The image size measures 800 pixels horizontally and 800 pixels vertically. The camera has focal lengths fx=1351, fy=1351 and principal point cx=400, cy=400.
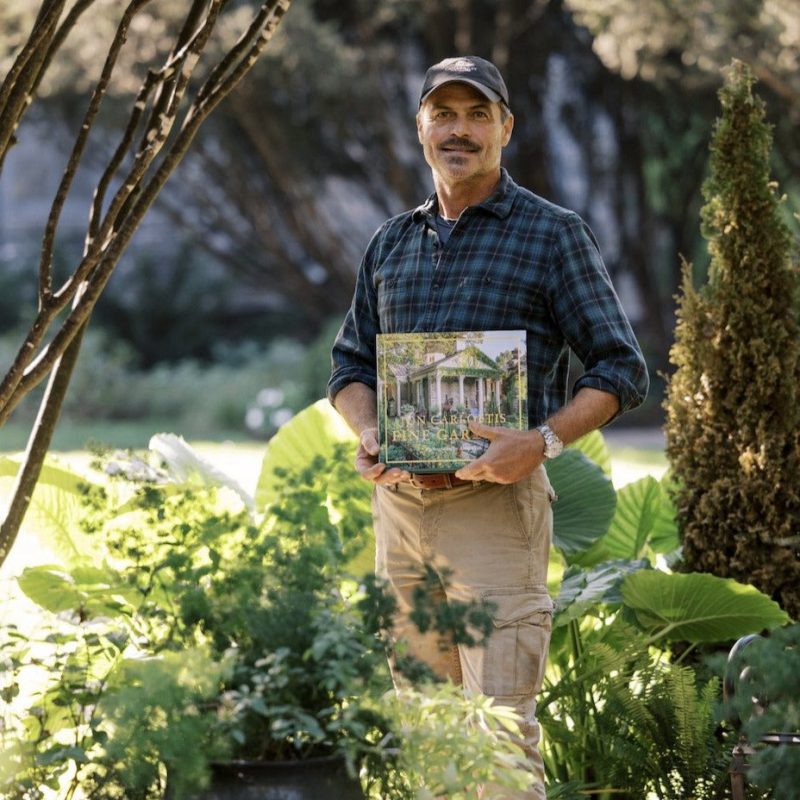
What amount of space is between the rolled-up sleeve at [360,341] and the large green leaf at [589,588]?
2.79 feet

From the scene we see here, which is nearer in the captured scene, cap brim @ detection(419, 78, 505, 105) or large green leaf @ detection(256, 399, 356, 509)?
cap brim @ detection(419, 78, 505, 105)

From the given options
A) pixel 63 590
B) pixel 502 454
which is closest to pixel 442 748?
pixel 502 454

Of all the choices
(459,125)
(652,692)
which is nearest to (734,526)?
(652,692)

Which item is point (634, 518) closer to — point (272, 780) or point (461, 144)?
A: point (461, 144)

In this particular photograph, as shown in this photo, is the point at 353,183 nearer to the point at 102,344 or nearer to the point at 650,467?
the point at 102,344

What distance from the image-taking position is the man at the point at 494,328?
288cm

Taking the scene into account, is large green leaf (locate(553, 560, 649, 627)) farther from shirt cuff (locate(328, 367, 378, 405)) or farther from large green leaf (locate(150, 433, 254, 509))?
large green leaf (locate(150, 433, 254, 509))

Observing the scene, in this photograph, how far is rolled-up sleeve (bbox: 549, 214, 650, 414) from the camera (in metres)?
2.87

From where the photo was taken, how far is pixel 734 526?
3.99 metres

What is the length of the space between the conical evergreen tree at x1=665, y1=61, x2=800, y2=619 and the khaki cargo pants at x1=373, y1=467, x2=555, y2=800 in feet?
3.96

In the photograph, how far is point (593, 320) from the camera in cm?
289

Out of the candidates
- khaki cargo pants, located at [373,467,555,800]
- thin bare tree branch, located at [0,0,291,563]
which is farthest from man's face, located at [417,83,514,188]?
khaki cargo pants, located at [373,467,555,800]

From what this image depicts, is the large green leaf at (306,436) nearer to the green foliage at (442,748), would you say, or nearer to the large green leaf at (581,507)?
the large green leaf at (581,507)

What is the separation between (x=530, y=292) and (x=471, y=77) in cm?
48
